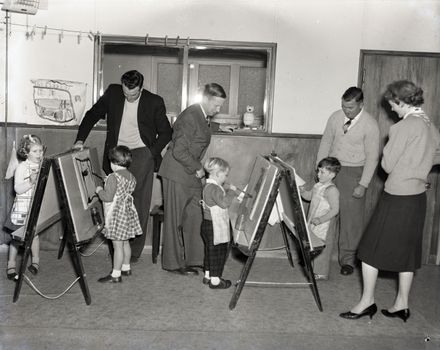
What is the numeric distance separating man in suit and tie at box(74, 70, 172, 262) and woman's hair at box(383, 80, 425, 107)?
2.18 m

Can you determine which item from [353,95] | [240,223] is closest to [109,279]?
[240,223]

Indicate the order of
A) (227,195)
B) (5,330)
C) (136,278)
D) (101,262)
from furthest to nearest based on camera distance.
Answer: (101,262) < (136,278) < (227,195) < (5,330)

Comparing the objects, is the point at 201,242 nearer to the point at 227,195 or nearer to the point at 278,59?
the point at 227,195

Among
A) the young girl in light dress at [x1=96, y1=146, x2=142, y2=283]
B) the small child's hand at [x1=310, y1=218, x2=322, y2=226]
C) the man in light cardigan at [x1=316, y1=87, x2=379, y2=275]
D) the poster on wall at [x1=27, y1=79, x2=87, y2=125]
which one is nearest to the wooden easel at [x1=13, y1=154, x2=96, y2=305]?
the young girl in light dress at [x1=96, y1=146, x2=142, y2=283]

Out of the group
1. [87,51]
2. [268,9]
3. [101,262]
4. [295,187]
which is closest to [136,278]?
[101,262]

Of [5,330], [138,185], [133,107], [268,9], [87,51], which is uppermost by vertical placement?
[268,9]

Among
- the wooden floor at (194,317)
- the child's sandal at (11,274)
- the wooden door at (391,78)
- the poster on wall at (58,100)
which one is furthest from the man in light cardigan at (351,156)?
the child's sandal at (11,274)

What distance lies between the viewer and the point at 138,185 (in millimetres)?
5395

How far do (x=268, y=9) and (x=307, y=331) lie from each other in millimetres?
3253

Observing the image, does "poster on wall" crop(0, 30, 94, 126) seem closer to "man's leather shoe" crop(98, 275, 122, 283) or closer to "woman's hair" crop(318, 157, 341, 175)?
"man's leather shoe" crop(98, 275, 122, 283)

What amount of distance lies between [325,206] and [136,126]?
1850 mm

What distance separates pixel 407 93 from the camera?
3.95m

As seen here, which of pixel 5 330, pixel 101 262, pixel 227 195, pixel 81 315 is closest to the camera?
pixel 5 330

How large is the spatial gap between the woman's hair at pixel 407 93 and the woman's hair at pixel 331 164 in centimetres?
123
